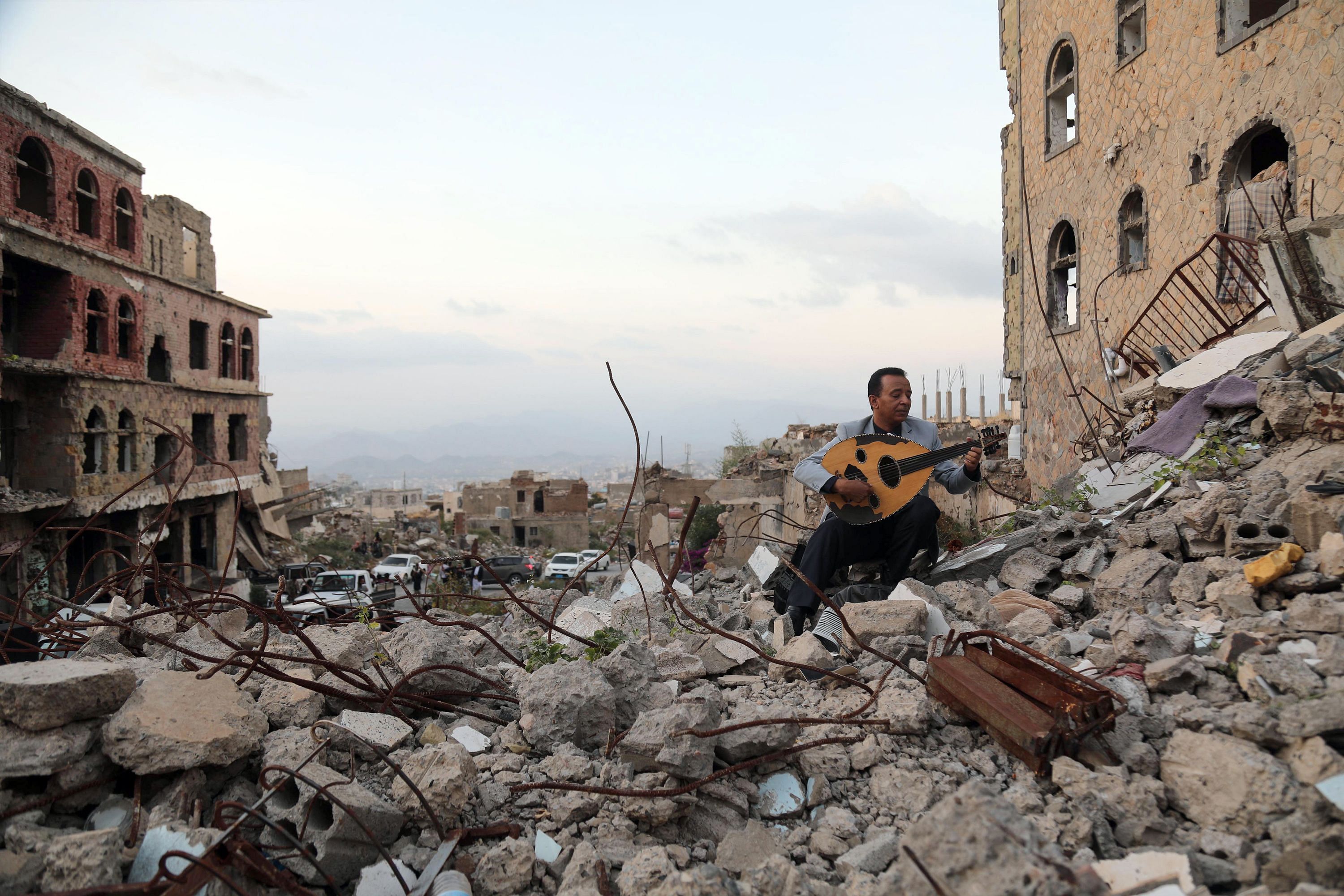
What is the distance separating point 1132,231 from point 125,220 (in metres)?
21.1

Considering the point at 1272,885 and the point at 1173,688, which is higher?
the point at 1173,688

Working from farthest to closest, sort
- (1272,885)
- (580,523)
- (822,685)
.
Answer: (580,523) < (822,685) < (1272,885)

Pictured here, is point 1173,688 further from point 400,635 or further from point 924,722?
point 400,635

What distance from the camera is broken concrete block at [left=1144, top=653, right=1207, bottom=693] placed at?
8.15 feet

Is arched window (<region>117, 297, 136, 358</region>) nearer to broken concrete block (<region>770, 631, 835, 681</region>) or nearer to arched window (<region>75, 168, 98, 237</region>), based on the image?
arched window (<region>75, 168, 98, 237</region>)

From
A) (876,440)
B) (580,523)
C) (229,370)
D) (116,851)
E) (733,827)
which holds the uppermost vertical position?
(229,370)

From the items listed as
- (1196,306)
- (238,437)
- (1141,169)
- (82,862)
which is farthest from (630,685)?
(238,437)

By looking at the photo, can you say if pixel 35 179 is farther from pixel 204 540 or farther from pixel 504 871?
pixel 504 871

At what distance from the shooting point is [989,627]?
3.38 meters

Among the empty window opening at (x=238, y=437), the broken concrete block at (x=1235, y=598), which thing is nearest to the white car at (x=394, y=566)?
→ the empty window opening at (x=238, y=437)

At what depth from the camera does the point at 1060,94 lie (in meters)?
11.6

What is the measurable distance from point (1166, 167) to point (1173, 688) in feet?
29.0

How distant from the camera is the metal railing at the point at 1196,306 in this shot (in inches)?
293

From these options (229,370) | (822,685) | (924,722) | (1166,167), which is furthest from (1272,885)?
(229,370)
